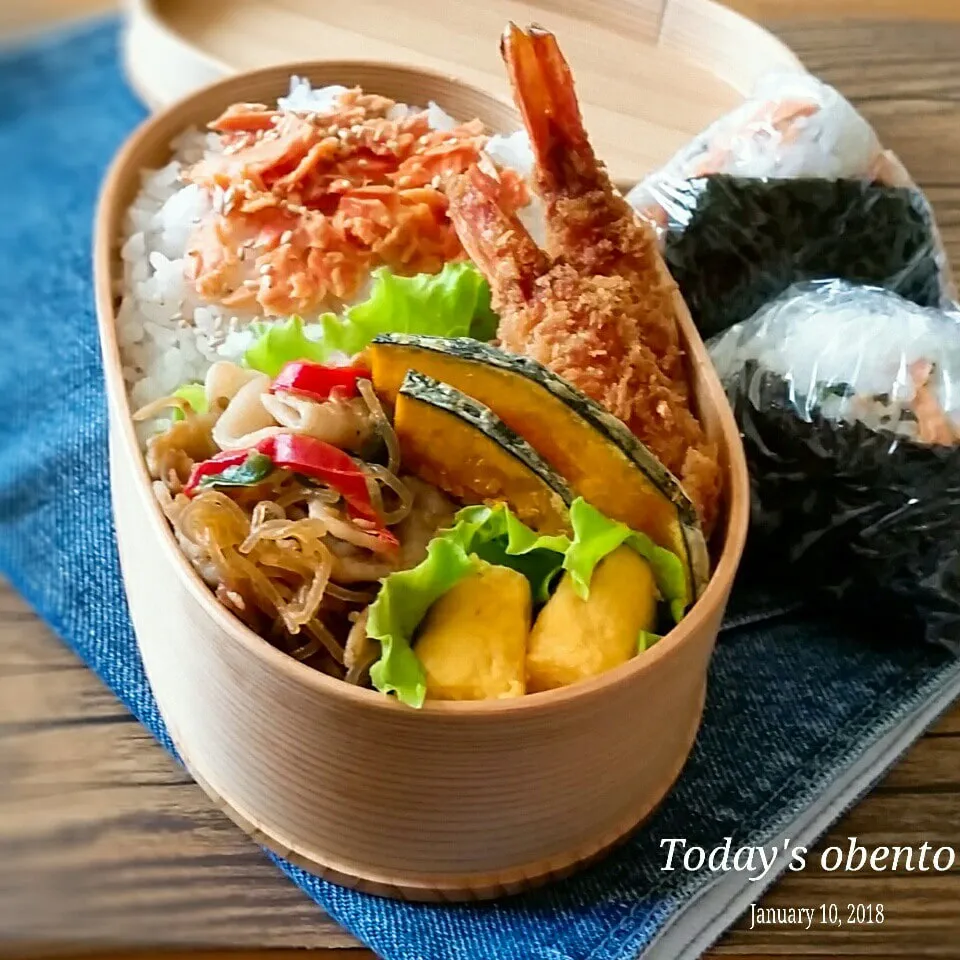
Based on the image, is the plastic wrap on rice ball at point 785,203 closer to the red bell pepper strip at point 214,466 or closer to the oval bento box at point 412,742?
the oval bento box at point 412,742

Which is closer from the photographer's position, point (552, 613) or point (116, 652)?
point (552, 613)

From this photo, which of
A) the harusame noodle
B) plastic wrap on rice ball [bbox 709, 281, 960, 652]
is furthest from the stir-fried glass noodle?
plastic wrap on rice ball [bbox 709, 281, 960, 652]

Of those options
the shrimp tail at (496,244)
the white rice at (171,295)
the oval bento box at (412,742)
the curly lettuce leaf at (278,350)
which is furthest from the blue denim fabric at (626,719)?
the shrimp tail at (496,244)

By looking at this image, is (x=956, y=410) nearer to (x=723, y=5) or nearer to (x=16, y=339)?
(x=723, y=5)

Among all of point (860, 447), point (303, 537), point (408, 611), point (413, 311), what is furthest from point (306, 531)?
point (860, 447)

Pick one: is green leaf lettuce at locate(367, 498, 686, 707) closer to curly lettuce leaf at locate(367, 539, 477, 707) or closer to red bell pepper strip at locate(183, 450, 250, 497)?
curly lettuce leaf at locate(367, 539, 477, 707)

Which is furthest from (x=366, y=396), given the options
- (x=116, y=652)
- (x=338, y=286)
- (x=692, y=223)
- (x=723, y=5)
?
(x=723, y=5)
